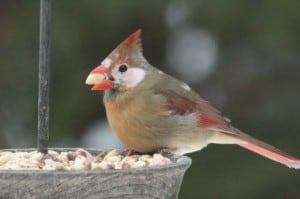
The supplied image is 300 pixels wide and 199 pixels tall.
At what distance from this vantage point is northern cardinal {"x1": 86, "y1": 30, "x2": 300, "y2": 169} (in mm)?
3078

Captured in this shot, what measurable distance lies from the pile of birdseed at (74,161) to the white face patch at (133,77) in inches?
14.2

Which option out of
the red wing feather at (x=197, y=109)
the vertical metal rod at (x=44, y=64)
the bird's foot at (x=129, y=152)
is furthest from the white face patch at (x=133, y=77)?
the vertical metal rod at (x=44, y=64)

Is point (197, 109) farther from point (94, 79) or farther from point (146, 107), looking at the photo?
point (94, 79)

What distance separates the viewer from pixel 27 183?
2279 millimetres

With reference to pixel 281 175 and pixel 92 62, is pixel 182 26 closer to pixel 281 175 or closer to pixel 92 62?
pixel 92 62

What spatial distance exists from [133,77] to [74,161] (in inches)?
25.4

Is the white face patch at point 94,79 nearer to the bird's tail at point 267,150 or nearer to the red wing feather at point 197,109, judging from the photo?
the red wing feather at point 197,109

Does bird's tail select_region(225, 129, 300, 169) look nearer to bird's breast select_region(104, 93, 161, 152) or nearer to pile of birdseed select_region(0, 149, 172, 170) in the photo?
bird's breast select_region(104, 93, 161, 152)

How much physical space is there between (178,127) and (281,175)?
1.95m

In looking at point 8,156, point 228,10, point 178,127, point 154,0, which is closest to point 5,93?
point 154,0

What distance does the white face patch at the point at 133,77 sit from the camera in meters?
3.16

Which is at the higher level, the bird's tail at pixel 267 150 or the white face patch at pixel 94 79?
the white face patch at pixel 94 79

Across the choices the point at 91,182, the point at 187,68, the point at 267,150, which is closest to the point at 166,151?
the point at 267,150

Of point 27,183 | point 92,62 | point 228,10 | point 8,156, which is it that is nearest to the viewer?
point 27,183
